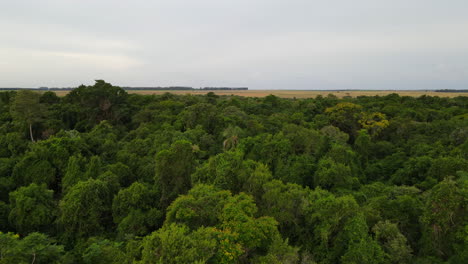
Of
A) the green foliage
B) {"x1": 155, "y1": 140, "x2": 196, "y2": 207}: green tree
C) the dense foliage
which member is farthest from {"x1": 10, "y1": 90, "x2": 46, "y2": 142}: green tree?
the green foliage

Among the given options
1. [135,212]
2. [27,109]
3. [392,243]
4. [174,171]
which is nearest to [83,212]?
[135,212]

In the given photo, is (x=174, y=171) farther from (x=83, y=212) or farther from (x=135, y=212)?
(x=83, y=212)

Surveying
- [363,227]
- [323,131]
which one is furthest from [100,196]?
[323,131]

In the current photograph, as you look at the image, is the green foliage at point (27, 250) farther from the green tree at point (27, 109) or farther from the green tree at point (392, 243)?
the green tree at point (27, 109)

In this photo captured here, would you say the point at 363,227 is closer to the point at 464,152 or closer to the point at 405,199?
the point at 405,199

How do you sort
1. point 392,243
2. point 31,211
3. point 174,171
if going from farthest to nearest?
point 174,171
point 31,211
point 392,243

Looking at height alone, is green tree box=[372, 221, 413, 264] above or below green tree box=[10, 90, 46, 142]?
below

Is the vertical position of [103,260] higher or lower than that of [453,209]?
lower

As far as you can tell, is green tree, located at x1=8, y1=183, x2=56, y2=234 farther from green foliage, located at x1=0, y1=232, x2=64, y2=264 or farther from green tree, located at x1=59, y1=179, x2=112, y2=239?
green foliage, located at x1=0, y1=232, x2=64, y2=264
